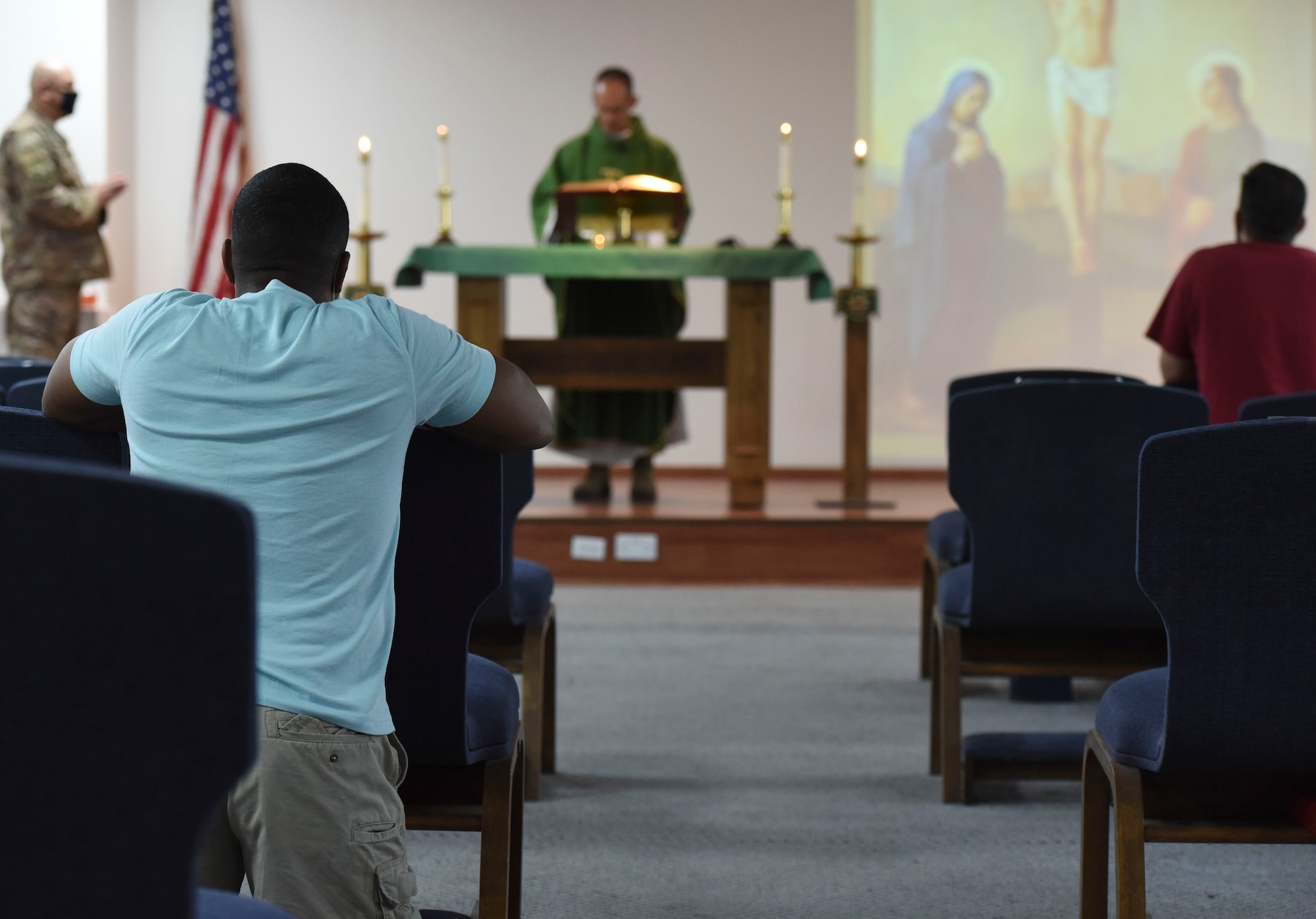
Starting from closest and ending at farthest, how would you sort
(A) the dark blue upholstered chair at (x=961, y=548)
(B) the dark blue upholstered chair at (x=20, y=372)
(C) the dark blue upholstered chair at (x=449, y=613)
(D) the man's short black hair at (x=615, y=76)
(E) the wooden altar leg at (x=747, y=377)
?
(C) the dark blue upholstered chair at (x=449, y=613) < (B) the dark blue upholstered chair at (x=20, y=372) < (A) the dark blue upholstered chair at (x=961, y=548) < (E) the wooden altar leg at (x=747, y=377) < (D) the man's short black hair at (x=615, y=76)

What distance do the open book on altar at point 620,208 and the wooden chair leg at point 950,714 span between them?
3010mm

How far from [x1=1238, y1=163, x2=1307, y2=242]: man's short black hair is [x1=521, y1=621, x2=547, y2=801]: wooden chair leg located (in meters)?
1.87

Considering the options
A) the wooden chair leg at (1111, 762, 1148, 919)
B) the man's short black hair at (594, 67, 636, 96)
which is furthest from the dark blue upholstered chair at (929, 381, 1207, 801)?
the man's short black hair at (594, 67, 636, 96)

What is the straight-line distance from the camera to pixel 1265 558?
1502 mm

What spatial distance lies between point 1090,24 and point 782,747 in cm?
602

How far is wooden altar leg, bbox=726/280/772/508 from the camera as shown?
5.09 metres

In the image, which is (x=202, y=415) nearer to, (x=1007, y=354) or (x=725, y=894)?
(x=725, y=894)

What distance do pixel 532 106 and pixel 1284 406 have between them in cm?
610

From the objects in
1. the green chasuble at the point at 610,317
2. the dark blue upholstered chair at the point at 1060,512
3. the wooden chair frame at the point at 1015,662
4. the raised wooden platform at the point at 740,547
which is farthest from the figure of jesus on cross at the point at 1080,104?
the dark blue upholstered chair at the point at 1060,512

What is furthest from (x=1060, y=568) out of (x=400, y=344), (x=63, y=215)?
(x=63, y=215)

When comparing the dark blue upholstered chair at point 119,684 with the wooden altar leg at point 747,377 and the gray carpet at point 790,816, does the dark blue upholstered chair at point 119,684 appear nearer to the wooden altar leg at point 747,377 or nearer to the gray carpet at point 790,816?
the gray carpet at point 790,816

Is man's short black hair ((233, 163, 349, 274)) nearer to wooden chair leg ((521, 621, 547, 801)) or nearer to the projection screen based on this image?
wooden chair leg ((521, 621, 547, 801))

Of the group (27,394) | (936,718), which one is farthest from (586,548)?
(27,394)

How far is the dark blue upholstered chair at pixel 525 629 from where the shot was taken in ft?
8.29
